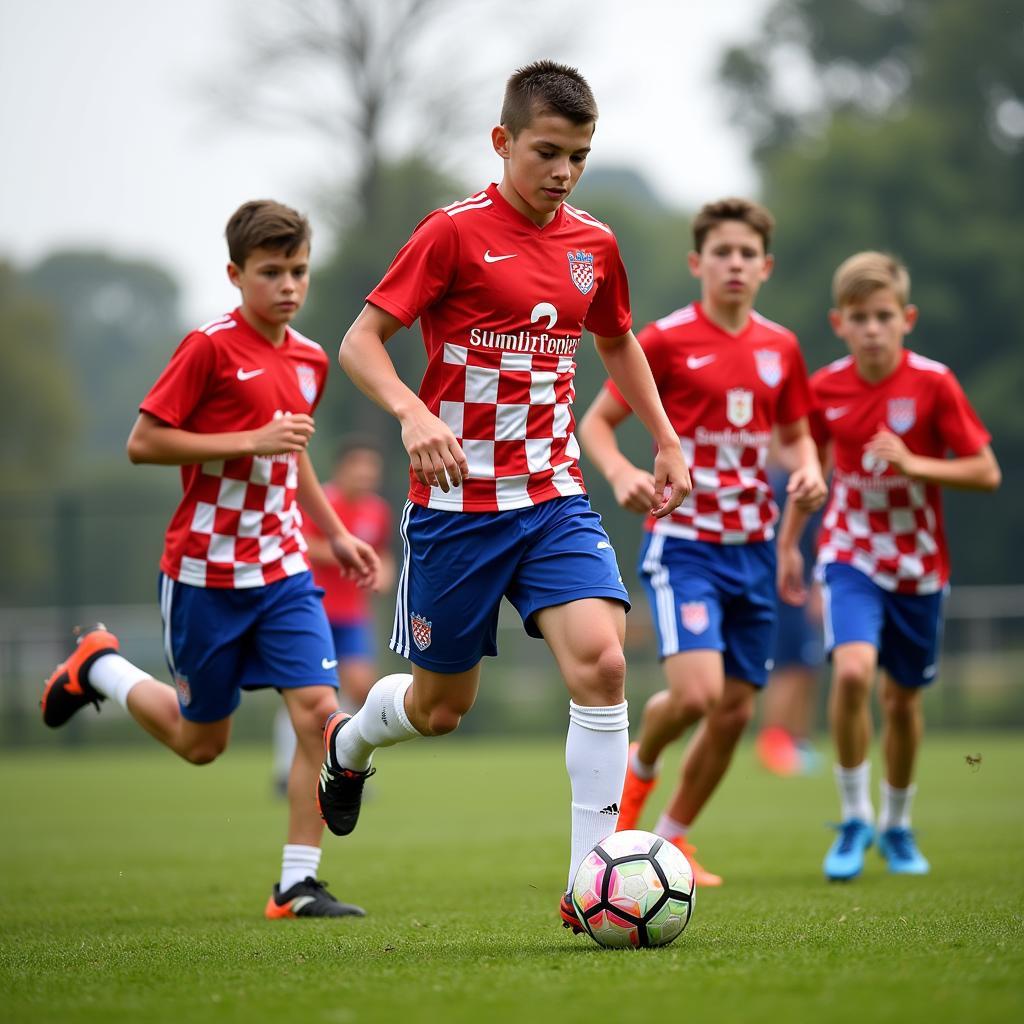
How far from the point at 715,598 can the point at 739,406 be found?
29.5 inches

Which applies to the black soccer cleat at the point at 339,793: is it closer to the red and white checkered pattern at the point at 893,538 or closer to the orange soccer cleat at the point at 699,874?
the orange soccer cleat at the point at 699,874

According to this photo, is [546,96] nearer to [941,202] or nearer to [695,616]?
[695,616]

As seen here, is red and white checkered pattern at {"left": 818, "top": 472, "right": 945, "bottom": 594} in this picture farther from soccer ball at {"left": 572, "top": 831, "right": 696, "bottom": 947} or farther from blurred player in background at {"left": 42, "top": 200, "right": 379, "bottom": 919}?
soccer ball at {"left": 572, "top": 831, "right": 696, "bottom": 947}

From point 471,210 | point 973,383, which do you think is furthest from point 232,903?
point 973,383

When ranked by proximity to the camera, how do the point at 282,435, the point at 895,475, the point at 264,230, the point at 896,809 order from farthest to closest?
the point at 896,809, the point at 895,475, the point at 264,230, the point at 282,435

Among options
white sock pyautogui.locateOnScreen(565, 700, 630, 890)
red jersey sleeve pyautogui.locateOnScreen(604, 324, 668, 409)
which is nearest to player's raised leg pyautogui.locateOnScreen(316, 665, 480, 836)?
white sock pyautogui.locateOnScreen(565, 700, 630, 890)

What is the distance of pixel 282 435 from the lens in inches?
193

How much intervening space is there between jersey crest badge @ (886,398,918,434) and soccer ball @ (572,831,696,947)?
271 cm

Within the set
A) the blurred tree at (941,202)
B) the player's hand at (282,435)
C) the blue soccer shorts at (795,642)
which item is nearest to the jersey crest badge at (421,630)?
the player's hand at (282,435)

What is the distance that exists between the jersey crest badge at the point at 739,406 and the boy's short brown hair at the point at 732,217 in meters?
0.63

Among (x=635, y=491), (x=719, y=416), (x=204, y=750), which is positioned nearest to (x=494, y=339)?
(x=635, y=491)

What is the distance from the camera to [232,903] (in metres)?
5.43

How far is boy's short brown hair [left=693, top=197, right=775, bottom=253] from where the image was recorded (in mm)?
5961

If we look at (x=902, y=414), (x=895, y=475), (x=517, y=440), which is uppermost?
(x=902, y=414)
